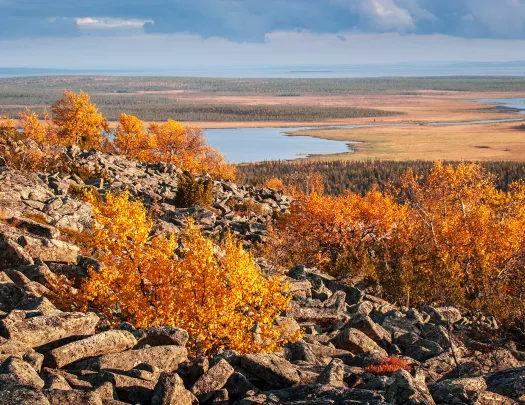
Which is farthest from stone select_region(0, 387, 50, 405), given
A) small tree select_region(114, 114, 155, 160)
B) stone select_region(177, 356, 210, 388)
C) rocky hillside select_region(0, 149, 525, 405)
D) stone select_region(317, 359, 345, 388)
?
small tree select_region(114, 114, 155, 160)

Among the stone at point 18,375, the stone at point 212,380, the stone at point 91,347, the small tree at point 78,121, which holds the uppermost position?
the small tree at point 78,121

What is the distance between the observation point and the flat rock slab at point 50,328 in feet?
41.3

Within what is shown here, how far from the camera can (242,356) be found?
45.1ft

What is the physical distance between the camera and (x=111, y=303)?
16016mm

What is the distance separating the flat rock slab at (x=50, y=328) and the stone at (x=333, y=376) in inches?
214

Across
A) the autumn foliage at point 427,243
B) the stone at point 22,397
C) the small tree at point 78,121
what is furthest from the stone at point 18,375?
the small tree at point 78,121

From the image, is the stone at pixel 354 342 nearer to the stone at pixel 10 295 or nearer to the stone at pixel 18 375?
the stone at pixel 10 295

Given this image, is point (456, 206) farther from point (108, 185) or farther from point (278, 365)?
point (278, 365)

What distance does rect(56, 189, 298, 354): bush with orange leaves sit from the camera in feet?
50.4

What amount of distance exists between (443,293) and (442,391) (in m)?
19.2

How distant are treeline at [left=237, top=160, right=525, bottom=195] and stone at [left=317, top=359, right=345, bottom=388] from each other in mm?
120148

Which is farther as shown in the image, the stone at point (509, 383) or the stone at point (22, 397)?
the stone at point (509, 383)

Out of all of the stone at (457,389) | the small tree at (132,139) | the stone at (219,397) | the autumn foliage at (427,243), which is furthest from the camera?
the small tree at (132,139)

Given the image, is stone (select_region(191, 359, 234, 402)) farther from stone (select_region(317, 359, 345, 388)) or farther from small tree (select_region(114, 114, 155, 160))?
small tree (select_region(114, 114, 155, 160))
